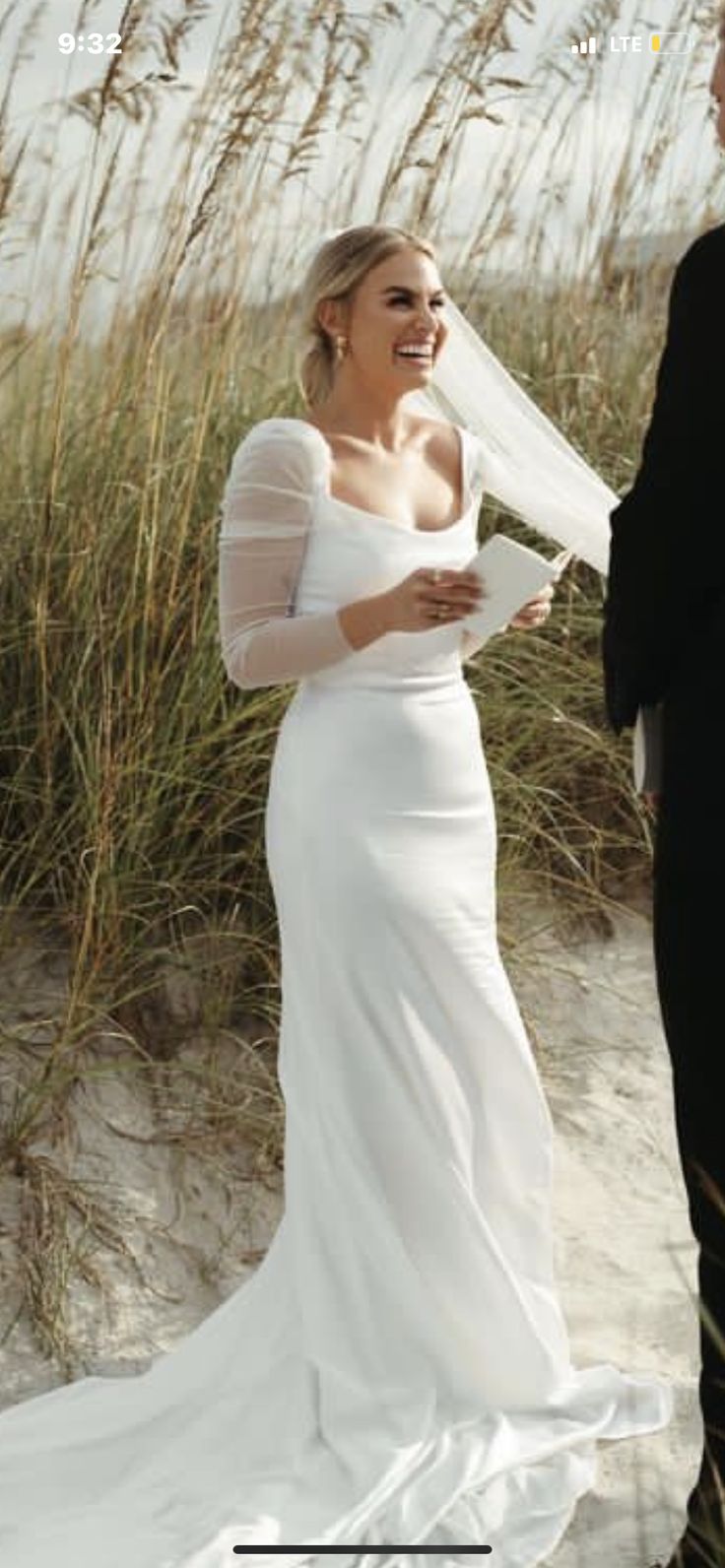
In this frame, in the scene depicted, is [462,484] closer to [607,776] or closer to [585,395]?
[607,776]

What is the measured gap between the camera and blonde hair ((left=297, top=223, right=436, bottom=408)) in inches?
161

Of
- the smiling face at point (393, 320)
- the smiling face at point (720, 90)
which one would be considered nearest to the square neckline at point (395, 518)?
the smiling face at point (393, 320)

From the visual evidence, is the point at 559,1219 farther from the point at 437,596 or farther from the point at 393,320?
the point at 393,320

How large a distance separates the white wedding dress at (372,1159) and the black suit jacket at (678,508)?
0.67 meters

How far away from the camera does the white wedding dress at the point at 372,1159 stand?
13.2ft

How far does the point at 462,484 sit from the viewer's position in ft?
14.1

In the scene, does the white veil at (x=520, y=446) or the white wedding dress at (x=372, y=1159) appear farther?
the white veil at (x=520, y=446)

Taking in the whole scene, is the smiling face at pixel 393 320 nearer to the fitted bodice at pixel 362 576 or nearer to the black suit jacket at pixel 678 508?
the fitted bodice at pixel 362 576

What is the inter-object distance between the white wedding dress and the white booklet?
9.3 inches

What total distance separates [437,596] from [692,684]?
1.77ft

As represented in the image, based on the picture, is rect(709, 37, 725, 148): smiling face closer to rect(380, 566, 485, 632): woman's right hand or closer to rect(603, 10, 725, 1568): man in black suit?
rect(603, 10, 725, 1568): man in black suit

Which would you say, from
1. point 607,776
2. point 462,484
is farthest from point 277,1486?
point 607,776

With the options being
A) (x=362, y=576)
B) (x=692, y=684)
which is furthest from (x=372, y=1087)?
(x=692, y=684)

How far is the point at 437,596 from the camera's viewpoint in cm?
383
